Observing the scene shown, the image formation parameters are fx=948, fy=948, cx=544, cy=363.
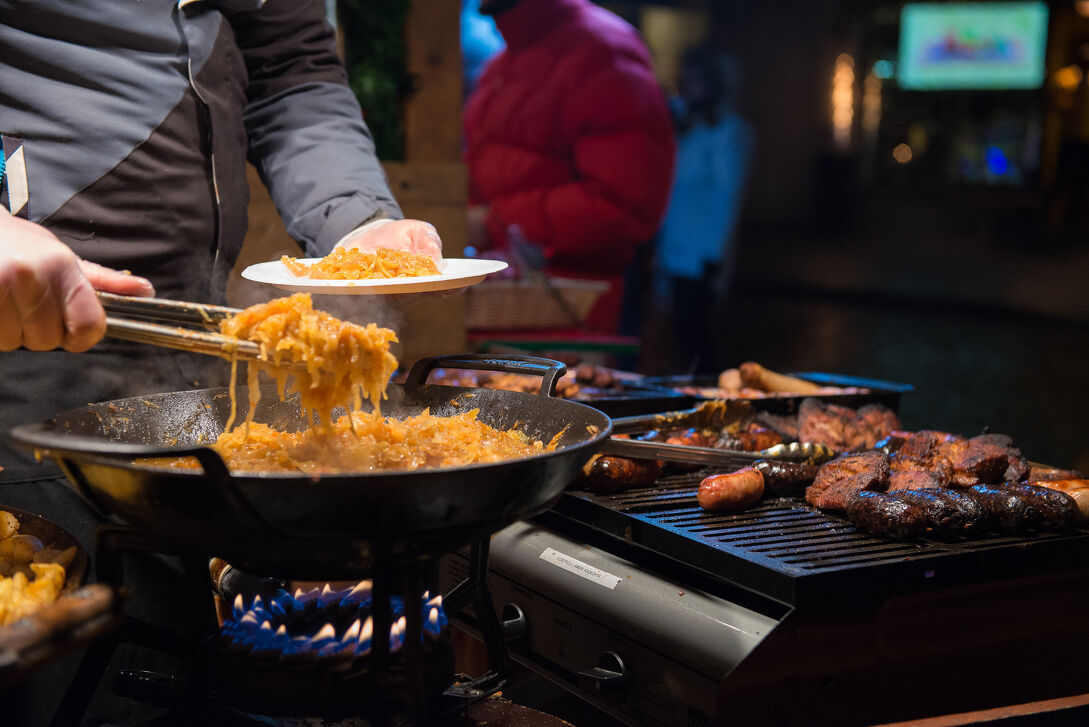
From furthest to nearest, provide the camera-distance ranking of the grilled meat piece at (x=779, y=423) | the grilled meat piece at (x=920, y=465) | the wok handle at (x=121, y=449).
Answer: the grilled meat piece at (x=779, y=423), the grilled meat piece at (x=920, y=465), the wok handle at (x=121, y=449)

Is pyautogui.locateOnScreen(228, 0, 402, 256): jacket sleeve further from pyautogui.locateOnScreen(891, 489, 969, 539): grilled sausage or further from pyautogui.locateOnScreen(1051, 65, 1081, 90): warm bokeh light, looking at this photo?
pyautogui.locateOnScreen(1051, 65, 1081, 90): warm bokeh light

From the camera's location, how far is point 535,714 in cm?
202

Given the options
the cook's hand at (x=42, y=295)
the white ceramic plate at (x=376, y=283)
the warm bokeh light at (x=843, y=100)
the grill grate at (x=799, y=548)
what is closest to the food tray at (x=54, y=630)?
the cook's hand at (x=42, y=295)

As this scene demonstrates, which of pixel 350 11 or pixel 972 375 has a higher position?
pixel 350 11

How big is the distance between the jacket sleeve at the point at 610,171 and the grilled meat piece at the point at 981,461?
423 centimetres

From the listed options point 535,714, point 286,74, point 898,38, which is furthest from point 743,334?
point 535,714

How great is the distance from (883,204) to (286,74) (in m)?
18.8

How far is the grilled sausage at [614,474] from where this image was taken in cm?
291

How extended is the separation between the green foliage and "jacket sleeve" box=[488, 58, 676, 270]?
1.76 meters

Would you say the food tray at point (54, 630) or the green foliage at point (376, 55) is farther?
the green foliage at point (376, 55)

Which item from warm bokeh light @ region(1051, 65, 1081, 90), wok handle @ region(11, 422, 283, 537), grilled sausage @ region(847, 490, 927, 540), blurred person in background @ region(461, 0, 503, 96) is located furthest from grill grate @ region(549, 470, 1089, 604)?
warm bokeh light @ region(1051, 65, 1081, 90)

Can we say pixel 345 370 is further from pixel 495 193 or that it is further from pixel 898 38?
pixel 898 38

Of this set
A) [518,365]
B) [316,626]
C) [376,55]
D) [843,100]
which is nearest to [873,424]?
[518,365]

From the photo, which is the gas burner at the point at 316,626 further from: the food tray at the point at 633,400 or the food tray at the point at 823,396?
the food tray at the point at 823,396
